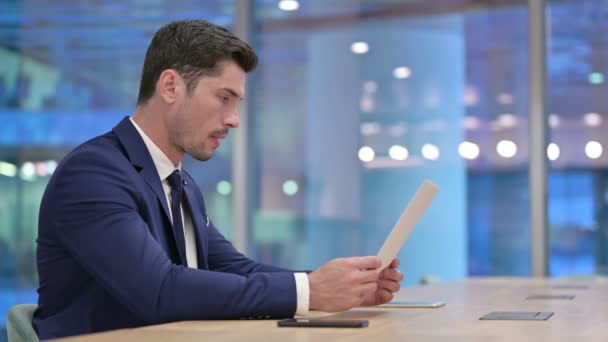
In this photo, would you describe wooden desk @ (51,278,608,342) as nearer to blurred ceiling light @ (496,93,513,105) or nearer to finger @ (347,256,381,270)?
finger @ (347,256,381,270)

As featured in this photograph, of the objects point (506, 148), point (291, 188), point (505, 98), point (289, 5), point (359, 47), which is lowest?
point (291, 188)

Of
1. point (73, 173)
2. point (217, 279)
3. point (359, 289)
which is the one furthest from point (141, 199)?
point (359, 289)

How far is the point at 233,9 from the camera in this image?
6.59 metres

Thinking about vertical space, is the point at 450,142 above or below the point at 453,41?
below

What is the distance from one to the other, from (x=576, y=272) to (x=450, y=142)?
1192mm

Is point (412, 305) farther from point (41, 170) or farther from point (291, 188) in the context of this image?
point (41, 170)

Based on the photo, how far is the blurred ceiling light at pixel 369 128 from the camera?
6.26 metres

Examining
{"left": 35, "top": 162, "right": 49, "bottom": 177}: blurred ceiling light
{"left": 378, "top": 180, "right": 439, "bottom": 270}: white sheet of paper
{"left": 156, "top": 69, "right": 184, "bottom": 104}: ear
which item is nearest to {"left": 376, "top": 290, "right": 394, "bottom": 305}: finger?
{"left": 378, "top": 180, "right": 439, "bottom": 270}: white sheet of paper

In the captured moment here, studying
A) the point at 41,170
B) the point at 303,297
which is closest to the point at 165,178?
the point at 303,297

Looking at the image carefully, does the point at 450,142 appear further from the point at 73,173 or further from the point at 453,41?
the point at 73,173

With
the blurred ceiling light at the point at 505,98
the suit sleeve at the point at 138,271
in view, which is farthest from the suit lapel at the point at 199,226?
the blurred ceiling light at the point at 505,98

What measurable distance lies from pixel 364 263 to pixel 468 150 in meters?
4.26

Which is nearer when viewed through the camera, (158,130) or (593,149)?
(158,130)

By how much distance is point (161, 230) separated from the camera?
7.07ft
